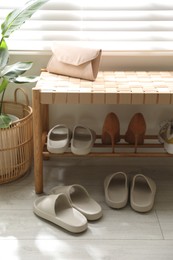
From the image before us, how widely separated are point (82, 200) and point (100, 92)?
470mm

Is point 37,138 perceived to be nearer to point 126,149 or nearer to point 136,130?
point 136,130

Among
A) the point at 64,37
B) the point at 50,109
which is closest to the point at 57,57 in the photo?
the point at 64,37

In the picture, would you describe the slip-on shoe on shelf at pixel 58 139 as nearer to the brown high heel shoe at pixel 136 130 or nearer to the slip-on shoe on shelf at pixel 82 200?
the slip-on shoe on shelf at pixel 82 200

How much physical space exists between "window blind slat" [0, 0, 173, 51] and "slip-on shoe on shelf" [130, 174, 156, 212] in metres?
0.64

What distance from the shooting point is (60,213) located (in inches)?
64.2

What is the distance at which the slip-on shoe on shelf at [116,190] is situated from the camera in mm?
1718

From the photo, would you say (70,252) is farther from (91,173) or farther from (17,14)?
(17,14)

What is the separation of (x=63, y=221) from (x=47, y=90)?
20.9 inches

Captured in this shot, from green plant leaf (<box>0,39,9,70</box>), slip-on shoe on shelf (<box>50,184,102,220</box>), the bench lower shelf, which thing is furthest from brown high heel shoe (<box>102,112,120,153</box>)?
green plant leaf (<box>0,39,9,70</box>)

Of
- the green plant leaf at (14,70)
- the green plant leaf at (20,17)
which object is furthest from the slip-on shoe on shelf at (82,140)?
the green plant leaf at (20,17)

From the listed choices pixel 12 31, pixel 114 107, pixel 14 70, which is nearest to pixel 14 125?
pixel 14 70

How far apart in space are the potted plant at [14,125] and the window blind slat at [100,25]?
17 centimetres

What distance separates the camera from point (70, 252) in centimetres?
146

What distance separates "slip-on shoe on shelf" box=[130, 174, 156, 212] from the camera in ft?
5.57
